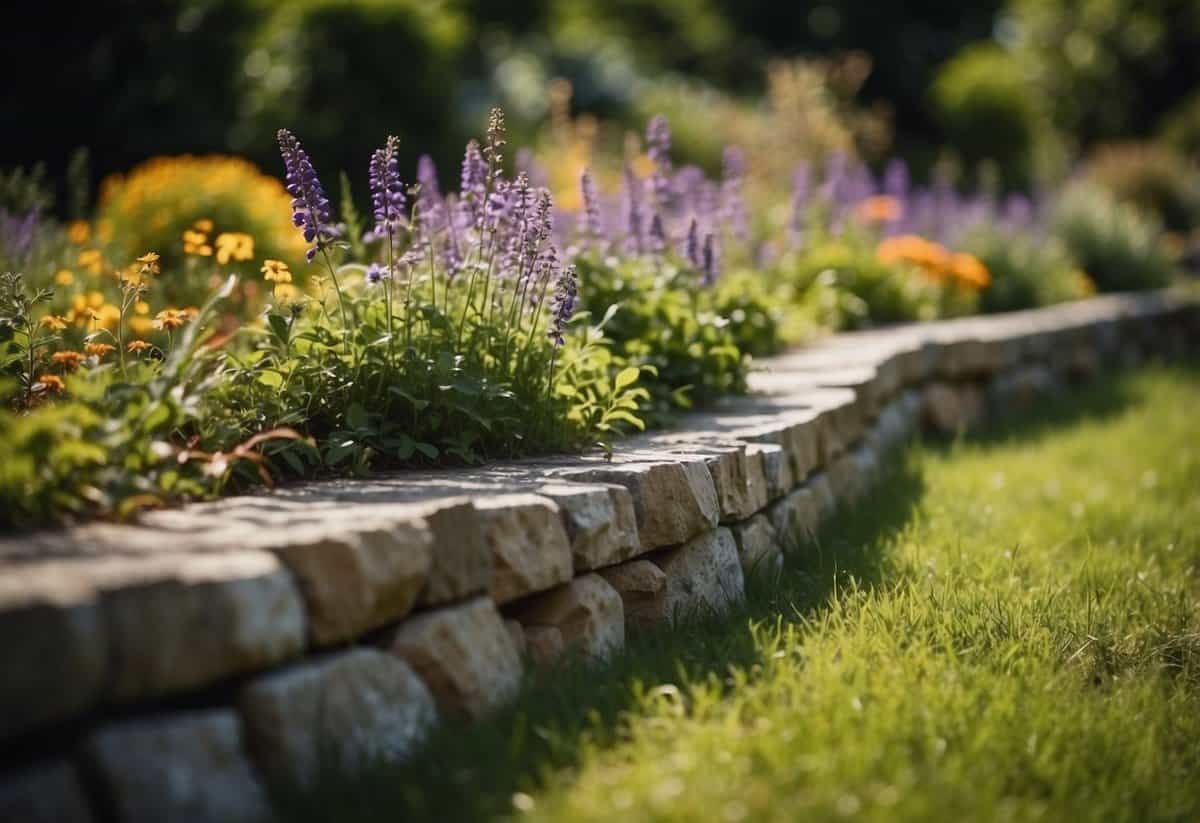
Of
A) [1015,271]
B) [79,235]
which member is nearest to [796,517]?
[79,235]

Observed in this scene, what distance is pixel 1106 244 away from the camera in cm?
1030

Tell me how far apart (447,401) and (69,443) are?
0.97 meters

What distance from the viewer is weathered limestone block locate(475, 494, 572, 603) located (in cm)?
240

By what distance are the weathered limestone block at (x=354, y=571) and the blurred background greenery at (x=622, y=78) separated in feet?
24.2

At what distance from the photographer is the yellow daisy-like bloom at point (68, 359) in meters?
2.91

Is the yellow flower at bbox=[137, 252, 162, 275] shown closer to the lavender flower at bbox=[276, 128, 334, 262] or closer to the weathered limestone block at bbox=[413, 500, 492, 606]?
the lavender flower at bbox=[276, 128, 334, 262]

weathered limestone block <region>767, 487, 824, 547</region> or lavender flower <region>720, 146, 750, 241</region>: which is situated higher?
lavender flower <region>720, 146, 750, 241</region>

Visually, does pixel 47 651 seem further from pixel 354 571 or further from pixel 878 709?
pixel 878 709

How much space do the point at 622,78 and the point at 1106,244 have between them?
29.9 feet

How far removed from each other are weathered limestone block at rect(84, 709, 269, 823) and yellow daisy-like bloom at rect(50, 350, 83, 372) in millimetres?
1332

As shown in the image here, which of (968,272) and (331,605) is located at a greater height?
(968,272)

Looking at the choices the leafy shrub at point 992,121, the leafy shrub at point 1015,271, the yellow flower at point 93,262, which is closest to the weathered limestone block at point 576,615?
the yellow flower at point 93,262

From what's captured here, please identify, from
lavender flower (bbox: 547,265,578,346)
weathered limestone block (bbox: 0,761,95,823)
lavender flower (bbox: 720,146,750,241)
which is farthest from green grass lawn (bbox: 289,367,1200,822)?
lavender flower (bbox: 720,146,750,241)

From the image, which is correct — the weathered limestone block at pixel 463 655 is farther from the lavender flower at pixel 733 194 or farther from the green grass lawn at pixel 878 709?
the lavender flower at pixel 733 194
